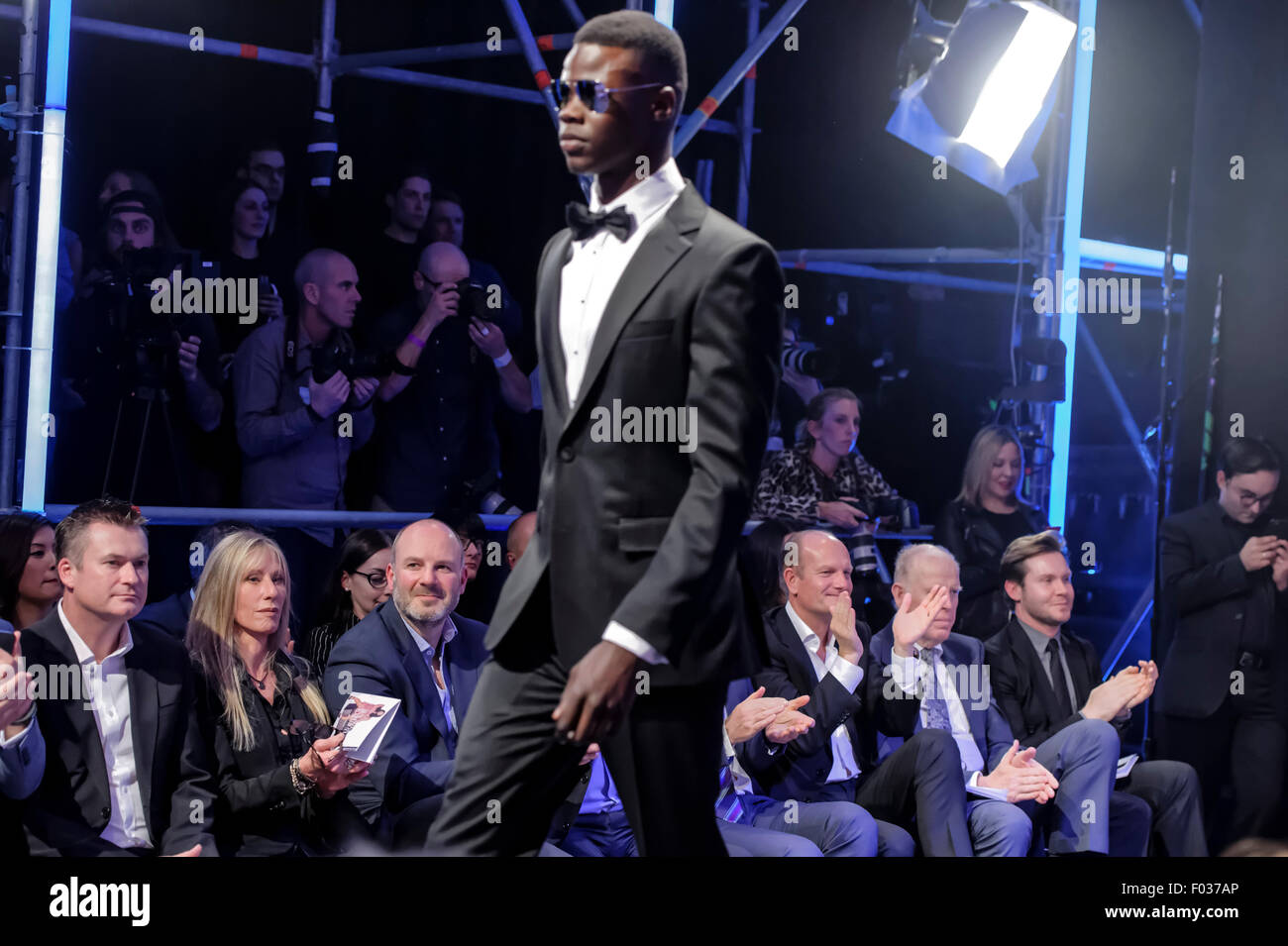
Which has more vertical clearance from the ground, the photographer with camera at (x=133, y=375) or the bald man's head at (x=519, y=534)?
the photographer with camera at (x=133, y=375)

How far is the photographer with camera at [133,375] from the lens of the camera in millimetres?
4199

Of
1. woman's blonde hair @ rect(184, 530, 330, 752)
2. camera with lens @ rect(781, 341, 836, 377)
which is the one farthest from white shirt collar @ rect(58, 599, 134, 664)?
camera with lens @ rect(781, 341, 836, 377)

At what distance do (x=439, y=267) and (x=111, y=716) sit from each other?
5.87 feet

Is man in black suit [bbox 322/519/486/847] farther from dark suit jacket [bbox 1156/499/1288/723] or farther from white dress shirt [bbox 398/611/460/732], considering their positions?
dark suit jacket [bbox 1156/499/1288/723]

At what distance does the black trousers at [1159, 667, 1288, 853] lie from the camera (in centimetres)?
470

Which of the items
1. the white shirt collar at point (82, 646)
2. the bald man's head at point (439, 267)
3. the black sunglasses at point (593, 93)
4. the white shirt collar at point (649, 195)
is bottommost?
the white shirt collar at point (82, 646)

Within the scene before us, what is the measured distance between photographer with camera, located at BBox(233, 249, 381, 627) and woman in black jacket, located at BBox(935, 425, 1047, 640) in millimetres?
1927

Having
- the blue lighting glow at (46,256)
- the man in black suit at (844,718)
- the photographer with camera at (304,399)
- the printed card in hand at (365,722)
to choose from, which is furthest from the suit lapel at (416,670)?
the blue lighting glow at (46,256)

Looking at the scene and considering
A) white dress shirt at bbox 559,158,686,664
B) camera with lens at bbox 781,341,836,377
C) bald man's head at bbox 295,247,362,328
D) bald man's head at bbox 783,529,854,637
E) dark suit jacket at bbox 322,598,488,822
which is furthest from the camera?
camera with lens at bbox 781,341,836,377

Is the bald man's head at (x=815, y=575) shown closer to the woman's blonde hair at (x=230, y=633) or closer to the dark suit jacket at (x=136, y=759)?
the woman's blonde hair at (x=230, y=633)

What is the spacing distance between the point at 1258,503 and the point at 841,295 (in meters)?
1.76

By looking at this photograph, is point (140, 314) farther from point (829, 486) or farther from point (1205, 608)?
point (1205, 608)

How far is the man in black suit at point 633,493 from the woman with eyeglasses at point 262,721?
1.19m

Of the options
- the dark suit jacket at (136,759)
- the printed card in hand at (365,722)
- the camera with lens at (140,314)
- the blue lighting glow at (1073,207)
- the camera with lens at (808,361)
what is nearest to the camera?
the dark suit jacket at (136,759)
